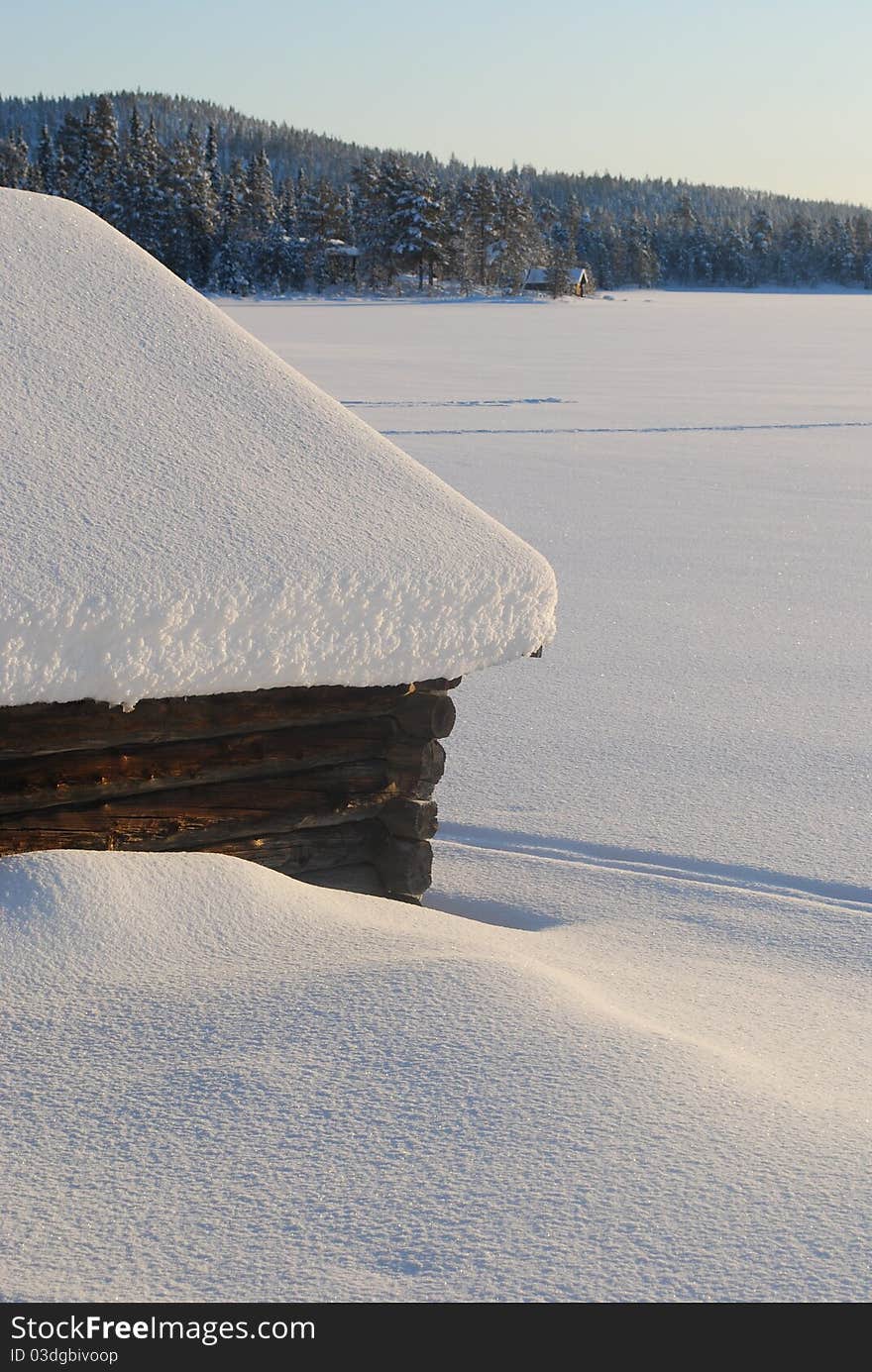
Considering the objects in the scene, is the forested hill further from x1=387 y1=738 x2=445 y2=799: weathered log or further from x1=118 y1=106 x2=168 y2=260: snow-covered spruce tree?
x1=387 y1=738 x2=445 y2=799: weathered log

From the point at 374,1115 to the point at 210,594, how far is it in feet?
4.66

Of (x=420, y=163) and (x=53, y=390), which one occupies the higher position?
(x=420, y=163)

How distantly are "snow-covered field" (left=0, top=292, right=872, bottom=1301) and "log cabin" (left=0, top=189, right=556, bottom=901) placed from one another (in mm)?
338

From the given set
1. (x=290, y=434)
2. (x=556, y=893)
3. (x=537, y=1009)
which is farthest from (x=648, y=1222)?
(x=290, y=434)

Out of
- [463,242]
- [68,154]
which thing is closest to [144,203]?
[68,154]

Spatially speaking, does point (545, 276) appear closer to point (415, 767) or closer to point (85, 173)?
point (85, 173)

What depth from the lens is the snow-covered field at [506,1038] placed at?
2.10 m

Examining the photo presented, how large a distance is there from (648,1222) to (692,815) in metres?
2.94

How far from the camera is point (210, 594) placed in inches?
130

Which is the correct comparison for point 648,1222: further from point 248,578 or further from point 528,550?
point 528,550

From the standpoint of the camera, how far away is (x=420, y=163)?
525 feet

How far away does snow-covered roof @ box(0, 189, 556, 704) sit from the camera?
10.4 feet

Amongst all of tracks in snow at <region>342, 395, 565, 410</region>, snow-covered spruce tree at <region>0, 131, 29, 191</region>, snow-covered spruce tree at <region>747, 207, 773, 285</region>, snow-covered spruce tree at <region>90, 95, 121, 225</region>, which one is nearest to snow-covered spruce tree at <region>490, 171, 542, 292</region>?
snow-covered spruce tree at <region>90, 95, 121, 225</region>
